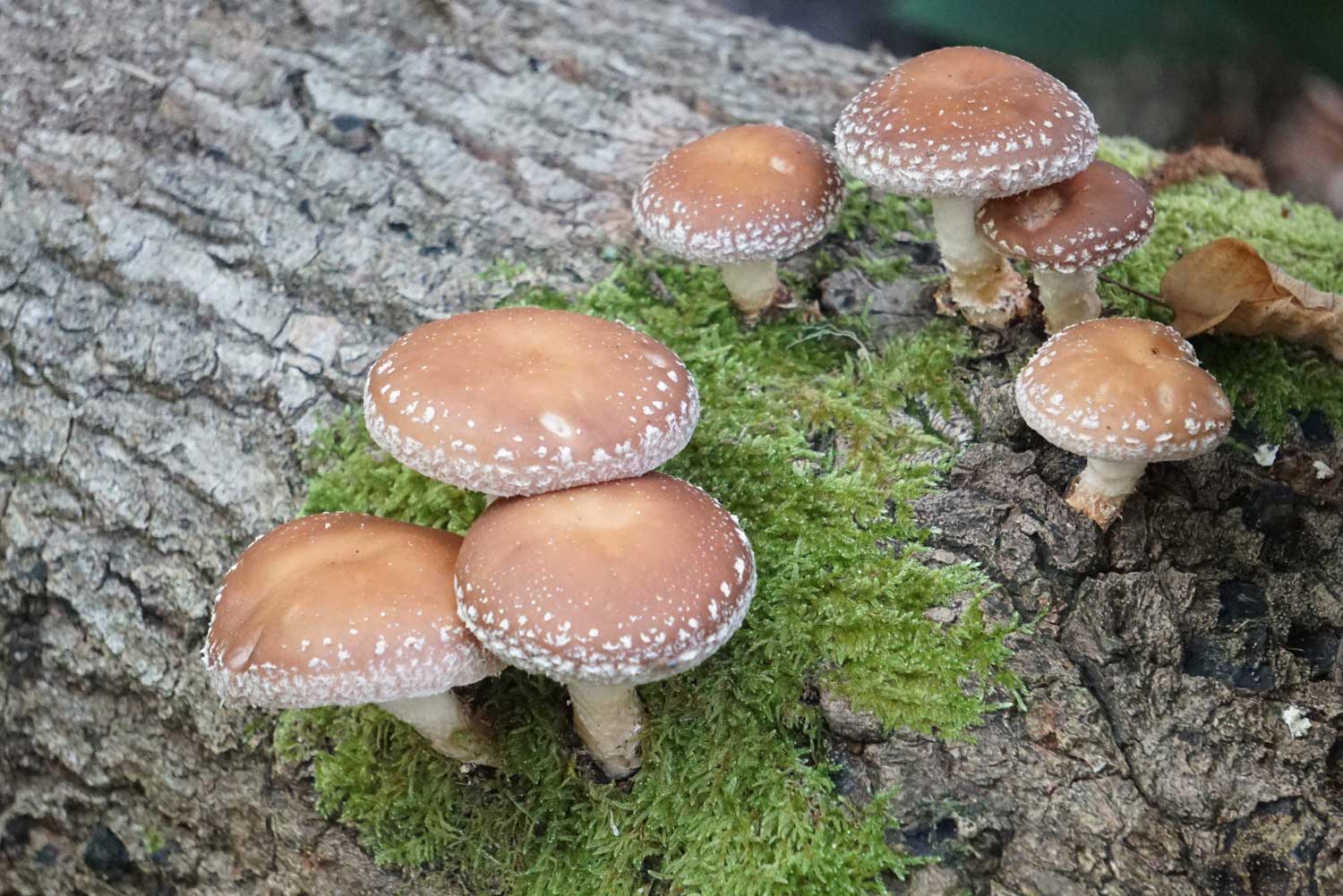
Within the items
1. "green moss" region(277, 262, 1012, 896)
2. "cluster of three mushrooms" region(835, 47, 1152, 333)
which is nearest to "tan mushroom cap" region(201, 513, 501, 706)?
A: "green moss" region(277, 262, 1012, 896)

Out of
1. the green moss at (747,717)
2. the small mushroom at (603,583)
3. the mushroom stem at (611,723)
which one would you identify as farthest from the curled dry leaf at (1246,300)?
the mushroom stem at (611,723)

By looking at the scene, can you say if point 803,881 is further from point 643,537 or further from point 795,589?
point 643,537

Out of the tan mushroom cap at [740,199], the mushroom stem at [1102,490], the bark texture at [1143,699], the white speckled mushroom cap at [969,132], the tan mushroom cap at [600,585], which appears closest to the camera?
the tan mushroom cap at [600,585]

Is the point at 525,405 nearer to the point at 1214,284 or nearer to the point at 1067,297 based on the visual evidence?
→ the point at 1067,297

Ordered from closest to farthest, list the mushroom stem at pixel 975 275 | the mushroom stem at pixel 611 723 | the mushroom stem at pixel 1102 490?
1. the mushroom stem at pixel 611 723
2. the mushroom stem at pixel 1102 490
3. the mushroom stem at pixel 975 275

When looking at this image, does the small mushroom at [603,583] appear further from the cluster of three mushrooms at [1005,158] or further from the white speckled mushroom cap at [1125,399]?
the cluster of three mushrooms at [1005,158]

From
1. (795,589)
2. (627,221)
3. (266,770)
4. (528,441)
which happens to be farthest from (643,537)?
(627,221)
